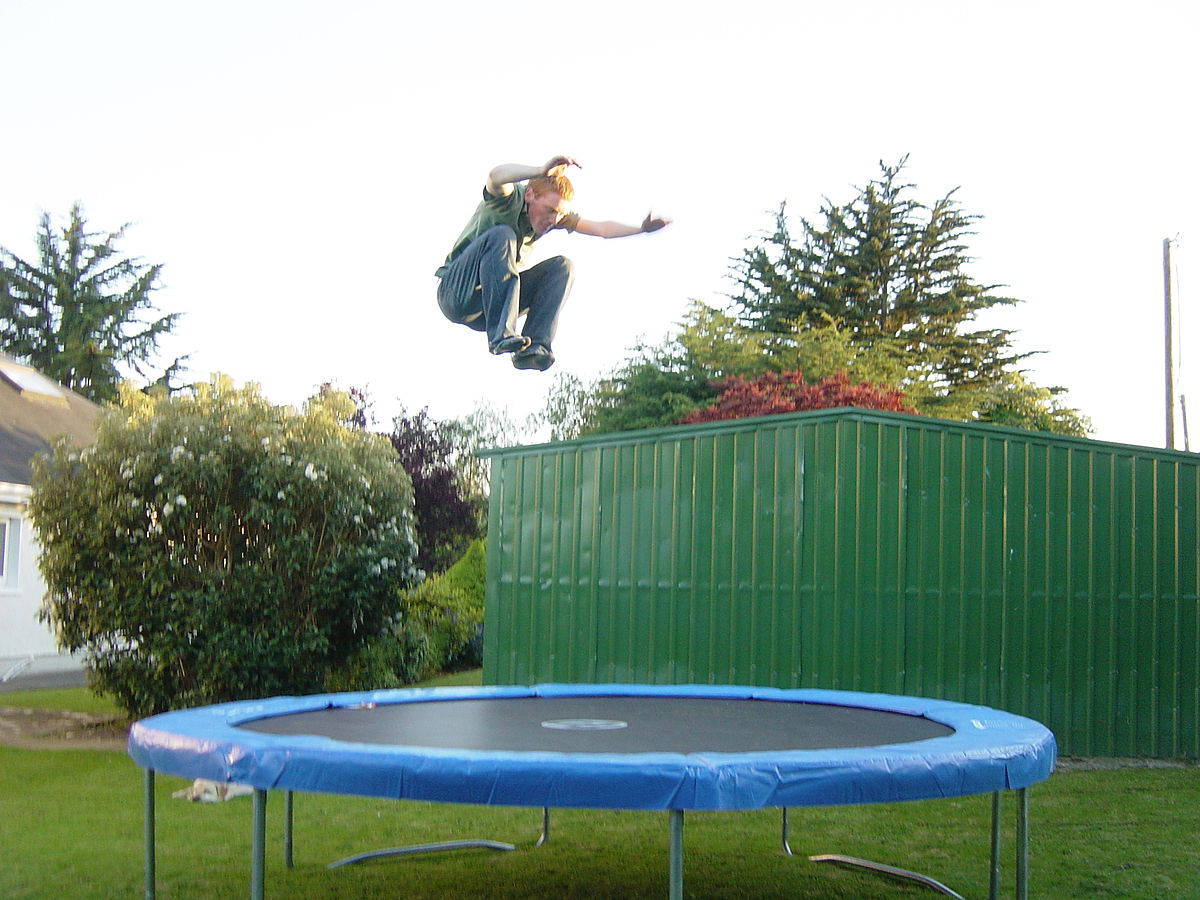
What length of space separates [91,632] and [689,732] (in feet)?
15.6

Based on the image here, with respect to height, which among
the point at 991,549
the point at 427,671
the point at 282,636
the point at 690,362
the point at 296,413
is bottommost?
the point at 427,671

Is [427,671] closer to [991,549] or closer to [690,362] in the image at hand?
[991,549]

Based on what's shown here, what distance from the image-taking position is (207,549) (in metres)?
7.14

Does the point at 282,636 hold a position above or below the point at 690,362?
below

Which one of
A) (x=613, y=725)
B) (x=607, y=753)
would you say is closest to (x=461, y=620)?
(x=613, y=725)

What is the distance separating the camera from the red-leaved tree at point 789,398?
14.2 m

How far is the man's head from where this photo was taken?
123 inches

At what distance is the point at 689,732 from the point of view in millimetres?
3479

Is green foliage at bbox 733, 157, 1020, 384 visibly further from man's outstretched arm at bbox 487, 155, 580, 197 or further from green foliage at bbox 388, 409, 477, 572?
man's outstretched arm at bbox 487, 155, 580, 197

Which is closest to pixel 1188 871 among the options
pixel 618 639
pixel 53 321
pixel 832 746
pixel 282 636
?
pixel 832 746

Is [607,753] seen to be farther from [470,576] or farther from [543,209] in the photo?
[470,576]

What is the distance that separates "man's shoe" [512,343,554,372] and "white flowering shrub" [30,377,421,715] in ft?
13.1

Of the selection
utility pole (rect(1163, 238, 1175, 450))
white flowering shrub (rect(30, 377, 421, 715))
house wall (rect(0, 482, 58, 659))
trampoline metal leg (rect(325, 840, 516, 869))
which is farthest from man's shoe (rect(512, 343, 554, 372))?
utility pole (rect(1163, 238, 1175, 450))

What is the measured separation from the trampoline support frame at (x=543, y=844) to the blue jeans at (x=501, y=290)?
4.29 feet
